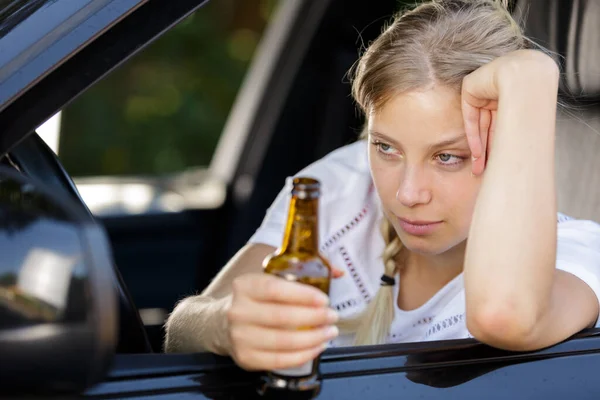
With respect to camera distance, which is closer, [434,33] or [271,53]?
[434,33]

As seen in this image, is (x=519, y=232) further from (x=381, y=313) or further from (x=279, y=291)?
(x=381, y=313)

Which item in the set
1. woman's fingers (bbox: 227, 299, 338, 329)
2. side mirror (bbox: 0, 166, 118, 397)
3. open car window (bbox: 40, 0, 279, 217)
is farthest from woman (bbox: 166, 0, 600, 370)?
open car window (bbox: 40, 0, 279, 217)

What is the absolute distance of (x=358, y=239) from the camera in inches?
86.4

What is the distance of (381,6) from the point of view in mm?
2871

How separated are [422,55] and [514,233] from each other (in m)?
0.54

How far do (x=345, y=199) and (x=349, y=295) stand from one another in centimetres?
23

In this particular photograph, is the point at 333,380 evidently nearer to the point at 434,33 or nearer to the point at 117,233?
the point at 434,33

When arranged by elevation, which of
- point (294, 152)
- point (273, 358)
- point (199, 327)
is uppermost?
point (273, 358)

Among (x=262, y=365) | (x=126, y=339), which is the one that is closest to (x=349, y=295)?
(x=126, y=339)

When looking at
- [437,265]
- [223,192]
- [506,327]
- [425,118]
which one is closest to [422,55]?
[425,118]

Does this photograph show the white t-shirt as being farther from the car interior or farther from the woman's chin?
the car interior

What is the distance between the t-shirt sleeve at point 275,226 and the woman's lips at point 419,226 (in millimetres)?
Answer: 380

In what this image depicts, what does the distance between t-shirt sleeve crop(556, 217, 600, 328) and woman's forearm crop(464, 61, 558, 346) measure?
0.85 feet

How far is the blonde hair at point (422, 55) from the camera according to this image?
6.03 ft
